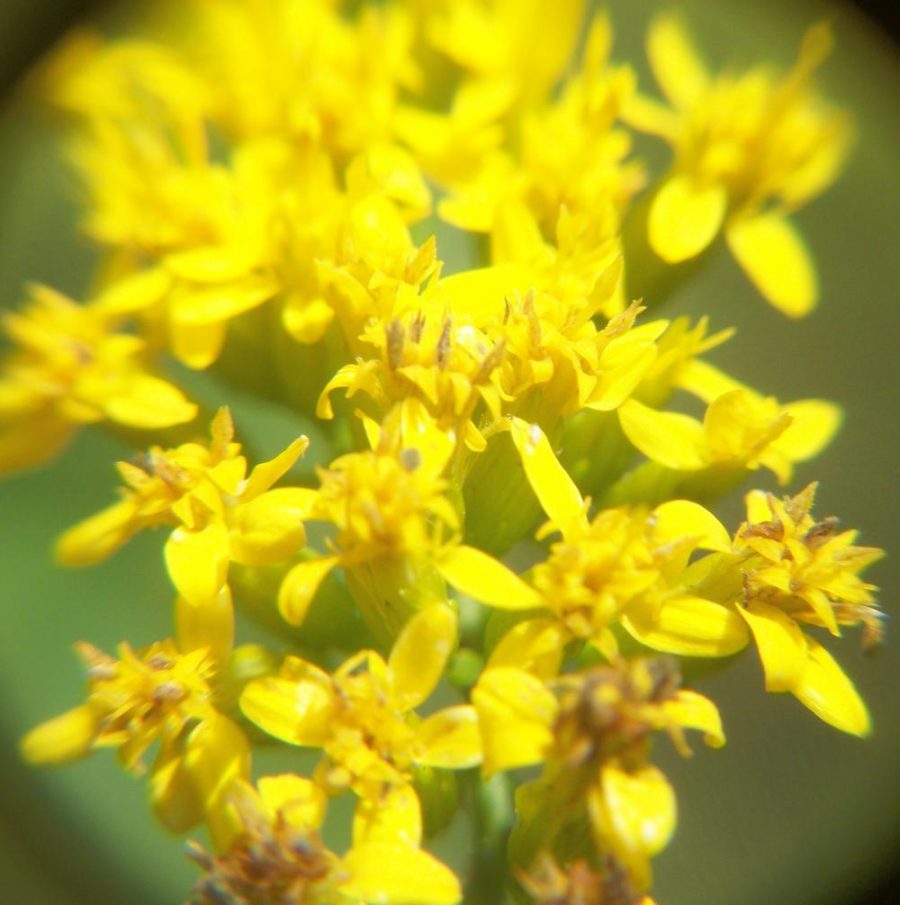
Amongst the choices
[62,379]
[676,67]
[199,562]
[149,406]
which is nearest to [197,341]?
[149,406]

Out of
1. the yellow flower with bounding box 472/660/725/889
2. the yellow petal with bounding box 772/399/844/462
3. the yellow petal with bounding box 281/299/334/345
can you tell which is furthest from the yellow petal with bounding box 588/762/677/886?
the yellow petal with bounding box 281/299/334/345

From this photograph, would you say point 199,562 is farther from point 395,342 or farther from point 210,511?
point 395,342

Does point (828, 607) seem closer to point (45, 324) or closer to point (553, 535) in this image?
point (553, 535)

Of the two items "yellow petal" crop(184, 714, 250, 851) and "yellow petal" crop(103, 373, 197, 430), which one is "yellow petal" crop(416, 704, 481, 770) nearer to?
"yellow petal" crop(184, 714, 250, 851)

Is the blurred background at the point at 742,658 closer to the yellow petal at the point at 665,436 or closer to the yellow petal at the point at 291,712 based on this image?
the yellow petal at the point at 665,436

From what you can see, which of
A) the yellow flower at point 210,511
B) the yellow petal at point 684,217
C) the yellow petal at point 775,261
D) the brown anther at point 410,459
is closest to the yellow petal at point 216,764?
the yellow flower at point 210,511
